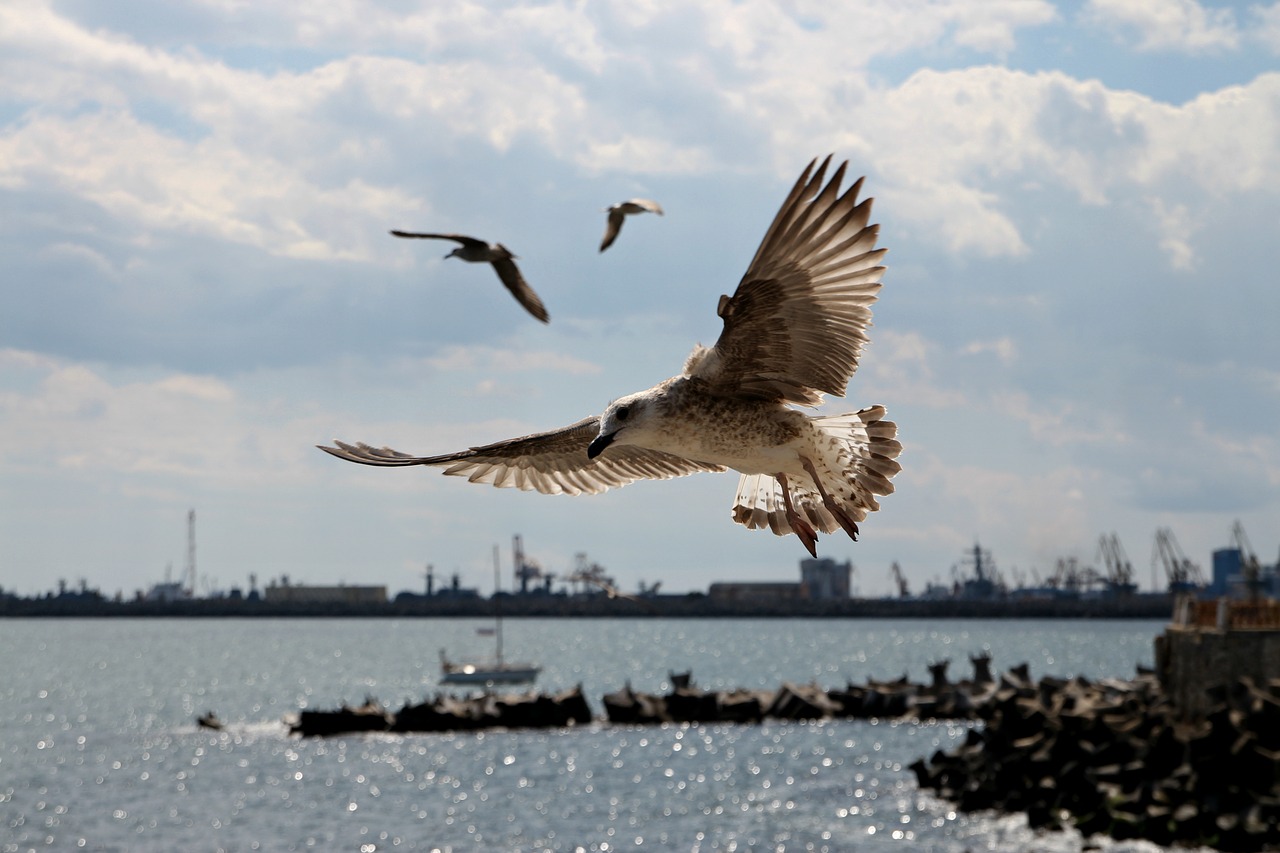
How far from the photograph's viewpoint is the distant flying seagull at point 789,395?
23.0 ft

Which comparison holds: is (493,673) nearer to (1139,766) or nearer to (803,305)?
(1139,766)

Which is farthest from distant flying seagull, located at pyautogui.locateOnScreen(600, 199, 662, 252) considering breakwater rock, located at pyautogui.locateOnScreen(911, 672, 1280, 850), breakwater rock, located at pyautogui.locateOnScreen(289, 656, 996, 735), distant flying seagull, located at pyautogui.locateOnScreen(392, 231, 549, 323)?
breakwater rock, located at pyautogui.locateOnScreen(289, 656, 996, 735)

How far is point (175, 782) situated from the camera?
7319 centimetres

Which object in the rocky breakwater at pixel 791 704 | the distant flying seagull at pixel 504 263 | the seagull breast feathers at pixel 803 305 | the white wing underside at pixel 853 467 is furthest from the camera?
the rocky breakwater at pixel 791 704

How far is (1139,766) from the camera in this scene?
135 ft

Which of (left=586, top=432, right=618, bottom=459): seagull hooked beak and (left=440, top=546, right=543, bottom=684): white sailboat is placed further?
(left=440, top=546, right=543, bottom=684): white sailboat

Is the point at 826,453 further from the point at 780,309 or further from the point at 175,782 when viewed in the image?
the point at 175,782

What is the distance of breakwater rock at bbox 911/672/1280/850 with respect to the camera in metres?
37.0

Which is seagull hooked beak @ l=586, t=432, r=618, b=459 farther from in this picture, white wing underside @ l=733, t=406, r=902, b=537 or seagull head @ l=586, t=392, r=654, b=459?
white wing underside @ l=733, t=406, r=902, b=537

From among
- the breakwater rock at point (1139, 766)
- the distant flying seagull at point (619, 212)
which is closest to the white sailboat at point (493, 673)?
the breakwater rock at point (1139, 766)

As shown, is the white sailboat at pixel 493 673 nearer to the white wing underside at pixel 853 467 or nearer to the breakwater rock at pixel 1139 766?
the breakwater rock at pixel 1139 766

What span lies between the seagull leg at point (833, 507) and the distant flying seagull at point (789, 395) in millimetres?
11

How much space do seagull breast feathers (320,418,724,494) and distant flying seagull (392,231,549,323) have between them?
2417 millimetres

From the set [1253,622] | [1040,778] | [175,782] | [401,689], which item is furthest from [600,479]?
[401,689]
